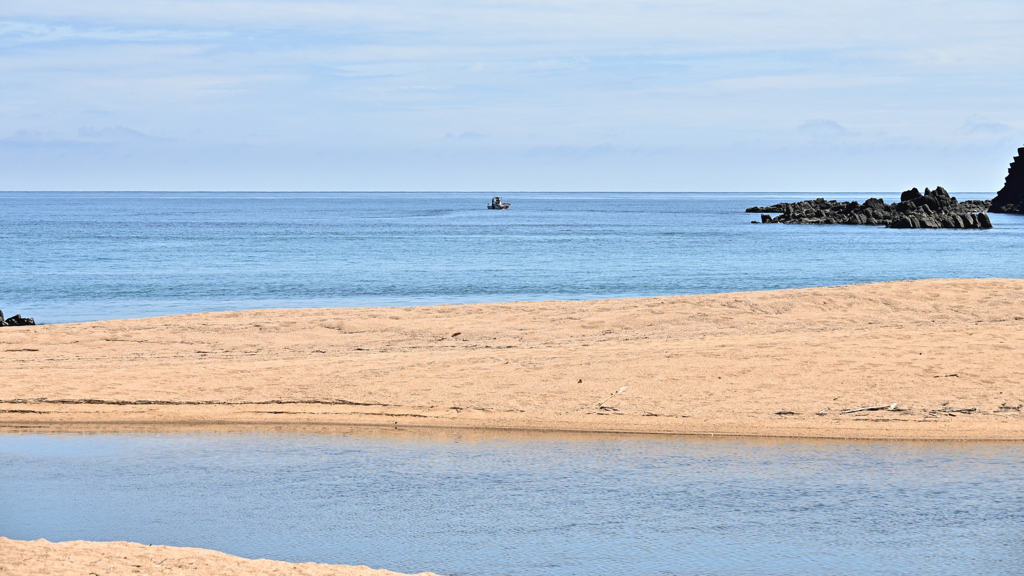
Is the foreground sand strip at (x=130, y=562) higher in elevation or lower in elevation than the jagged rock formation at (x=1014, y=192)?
lower

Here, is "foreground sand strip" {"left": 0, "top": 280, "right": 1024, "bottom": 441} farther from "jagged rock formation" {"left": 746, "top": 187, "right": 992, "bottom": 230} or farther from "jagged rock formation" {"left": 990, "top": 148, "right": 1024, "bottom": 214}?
"jagged rock formation" {"left": 990, "top": 148, "right": 1024, "bottom": 214}

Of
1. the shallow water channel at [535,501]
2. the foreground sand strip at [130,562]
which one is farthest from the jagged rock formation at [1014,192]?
the foreground sand strip at [130,562]

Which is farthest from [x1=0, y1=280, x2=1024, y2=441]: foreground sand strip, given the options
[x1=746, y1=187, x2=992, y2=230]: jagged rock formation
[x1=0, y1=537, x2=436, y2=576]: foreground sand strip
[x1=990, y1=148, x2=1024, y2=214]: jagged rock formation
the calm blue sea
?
[x1=990, y1=148, x2=1024, y2=214]: jagged rock formation

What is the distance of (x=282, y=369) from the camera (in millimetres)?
18750

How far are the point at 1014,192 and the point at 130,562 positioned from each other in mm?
214782

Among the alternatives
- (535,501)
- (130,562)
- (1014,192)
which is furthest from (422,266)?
(1014,192)

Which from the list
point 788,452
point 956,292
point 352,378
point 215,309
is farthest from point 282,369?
point 215,309

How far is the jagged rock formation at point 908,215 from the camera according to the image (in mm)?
120438

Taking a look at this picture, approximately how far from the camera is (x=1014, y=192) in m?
195

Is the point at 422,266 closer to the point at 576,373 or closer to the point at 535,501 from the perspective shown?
the point at 576,373

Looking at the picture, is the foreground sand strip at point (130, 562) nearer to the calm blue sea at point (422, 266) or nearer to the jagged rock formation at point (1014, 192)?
the calm blue sea at point (422, 266)

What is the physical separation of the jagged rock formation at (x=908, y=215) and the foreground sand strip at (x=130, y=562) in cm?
12188

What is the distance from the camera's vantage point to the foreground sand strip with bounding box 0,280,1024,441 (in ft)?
51.1

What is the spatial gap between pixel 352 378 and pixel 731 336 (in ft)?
27.9
